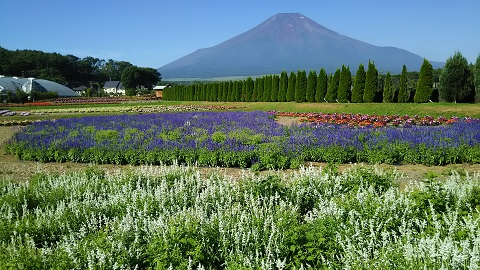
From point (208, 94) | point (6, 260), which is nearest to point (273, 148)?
point (6, 260)

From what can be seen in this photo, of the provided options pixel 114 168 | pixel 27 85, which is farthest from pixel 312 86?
pixel 27 85

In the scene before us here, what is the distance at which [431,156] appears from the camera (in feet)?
34.0

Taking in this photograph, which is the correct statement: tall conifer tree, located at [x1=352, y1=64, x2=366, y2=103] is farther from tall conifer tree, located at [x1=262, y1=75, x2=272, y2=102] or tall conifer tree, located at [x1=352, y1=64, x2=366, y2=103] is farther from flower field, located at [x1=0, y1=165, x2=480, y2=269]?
flower field, located at [x1=0, y1=165, x2=480, y2=269]

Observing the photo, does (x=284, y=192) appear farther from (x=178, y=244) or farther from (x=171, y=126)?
(x=171, y=126)

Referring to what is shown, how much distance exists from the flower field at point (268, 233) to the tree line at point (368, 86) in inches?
894

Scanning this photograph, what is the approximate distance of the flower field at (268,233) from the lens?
3.98m

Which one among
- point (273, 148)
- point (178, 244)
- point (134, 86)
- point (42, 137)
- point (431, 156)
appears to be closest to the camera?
point (178, 244)

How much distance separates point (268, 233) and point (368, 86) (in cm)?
2775

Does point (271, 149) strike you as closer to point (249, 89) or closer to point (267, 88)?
point (267, 88)

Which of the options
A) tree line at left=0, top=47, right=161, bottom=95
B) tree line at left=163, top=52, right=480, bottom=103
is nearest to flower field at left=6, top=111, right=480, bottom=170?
tree line at left=163, top=52, right=480, bottom=103

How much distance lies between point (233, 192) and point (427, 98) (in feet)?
80.7

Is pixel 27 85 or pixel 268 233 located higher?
pixel 27 85

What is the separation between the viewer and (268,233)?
5.01m

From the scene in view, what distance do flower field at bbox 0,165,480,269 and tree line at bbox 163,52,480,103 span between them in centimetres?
2272
